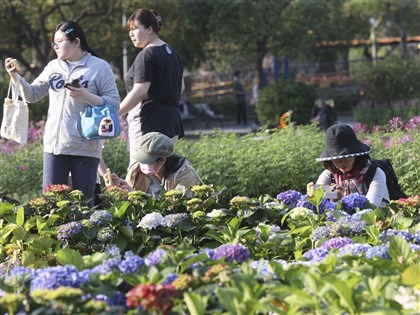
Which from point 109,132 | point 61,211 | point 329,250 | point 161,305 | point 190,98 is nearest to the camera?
point 161,305

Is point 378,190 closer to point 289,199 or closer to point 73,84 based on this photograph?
point 289,199

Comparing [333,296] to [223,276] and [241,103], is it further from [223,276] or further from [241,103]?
[241,103]

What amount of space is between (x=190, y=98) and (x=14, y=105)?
30.4 m

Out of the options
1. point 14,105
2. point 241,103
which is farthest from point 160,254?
point 241,103

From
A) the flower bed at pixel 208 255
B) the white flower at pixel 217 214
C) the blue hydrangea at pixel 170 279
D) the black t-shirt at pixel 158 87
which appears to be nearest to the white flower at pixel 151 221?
the flower bed at pixel 208 255

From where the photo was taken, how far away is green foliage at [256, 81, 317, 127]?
22734 mm

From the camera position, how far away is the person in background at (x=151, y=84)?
246 inches

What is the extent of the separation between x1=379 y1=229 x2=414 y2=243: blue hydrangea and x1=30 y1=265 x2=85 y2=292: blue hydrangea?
4.60ft

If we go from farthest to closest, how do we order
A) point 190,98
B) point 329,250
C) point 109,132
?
point 190,98 < point 109,132 < point 329,250

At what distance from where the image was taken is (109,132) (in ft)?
18.5

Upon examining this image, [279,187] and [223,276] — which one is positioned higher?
[223,276]

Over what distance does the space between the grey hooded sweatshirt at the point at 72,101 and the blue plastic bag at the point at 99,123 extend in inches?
3.9

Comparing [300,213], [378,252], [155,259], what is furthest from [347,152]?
[155,259]

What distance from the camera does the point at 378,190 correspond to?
17.2 feet
